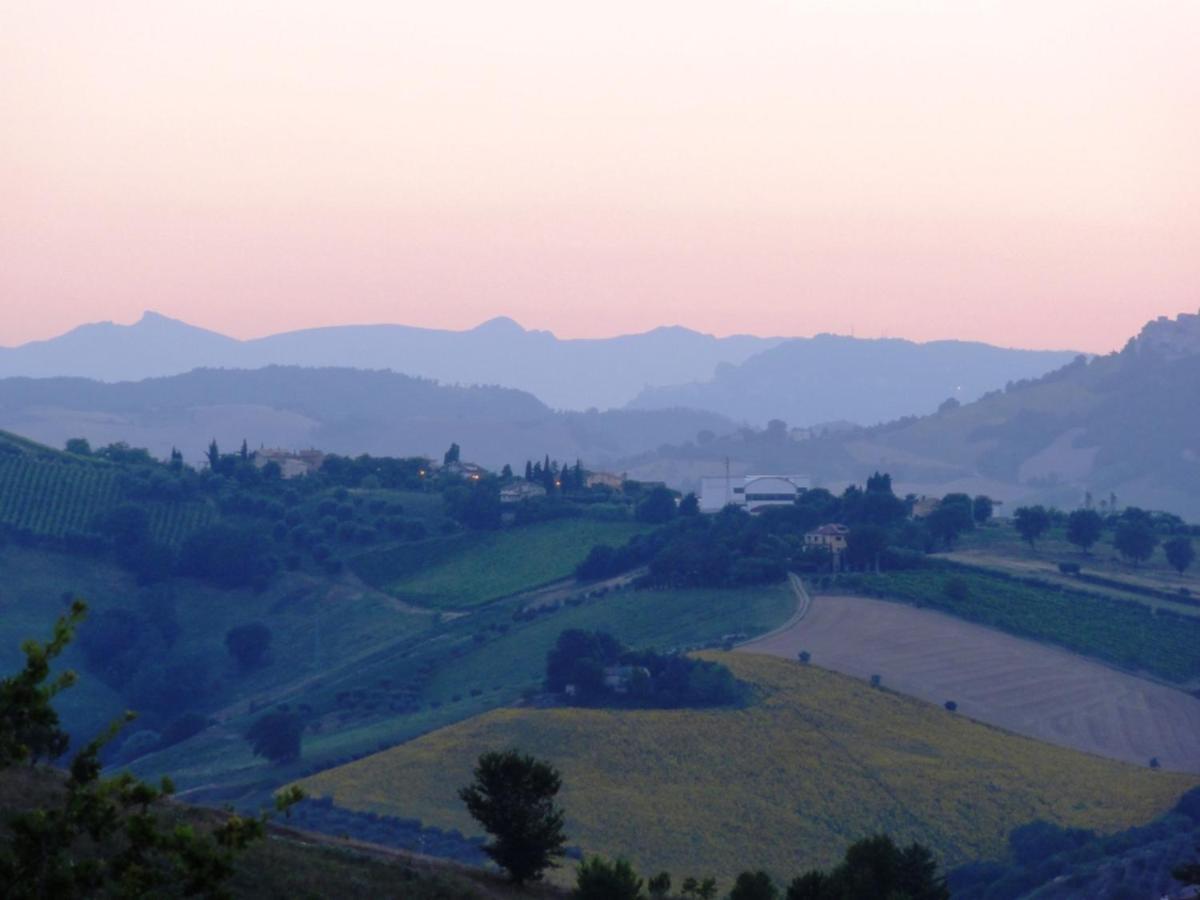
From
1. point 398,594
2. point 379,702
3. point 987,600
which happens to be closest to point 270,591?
point 398,594

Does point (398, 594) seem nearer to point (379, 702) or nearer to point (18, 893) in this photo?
point (379, 702)

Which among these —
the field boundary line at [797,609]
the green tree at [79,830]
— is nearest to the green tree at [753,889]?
the green tree at [79,830]

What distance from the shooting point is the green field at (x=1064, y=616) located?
233 feet

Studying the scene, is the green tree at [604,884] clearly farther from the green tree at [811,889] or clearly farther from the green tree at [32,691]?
the green tree at [32,691]

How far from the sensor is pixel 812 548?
8862 cm

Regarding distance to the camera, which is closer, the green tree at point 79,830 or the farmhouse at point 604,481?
the green tree at point 79,830

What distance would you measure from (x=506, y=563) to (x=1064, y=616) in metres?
33.4

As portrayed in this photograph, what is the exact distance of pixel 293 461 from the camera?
13012 centimetres

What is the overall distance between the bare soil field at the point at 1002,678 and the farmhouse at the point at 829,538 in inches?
497

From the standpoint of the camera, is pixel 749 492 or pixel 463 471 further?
pixel 749 492

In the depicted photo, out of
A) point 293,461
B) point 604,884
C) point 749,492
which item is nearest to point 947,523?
point 749,492

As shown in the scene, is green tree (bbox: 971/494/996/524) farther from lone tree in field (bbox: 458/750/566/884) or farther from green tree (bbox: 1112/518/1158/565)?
lone tree in field (bbox: 458/750/566/884)

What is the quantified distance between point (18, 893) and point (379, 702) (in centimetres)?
5974

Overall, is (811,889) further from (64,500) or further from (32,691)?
(64,500)
